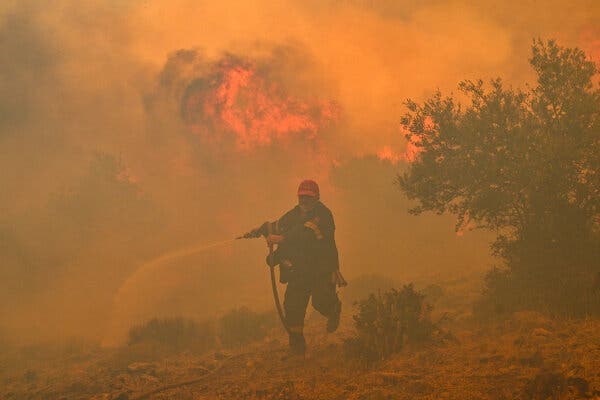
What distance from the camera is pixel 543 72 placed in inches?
503

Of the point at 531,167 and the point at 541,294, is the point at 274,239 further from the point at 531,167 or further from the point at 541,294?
the point at 531,167

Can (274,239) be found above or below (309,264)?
above

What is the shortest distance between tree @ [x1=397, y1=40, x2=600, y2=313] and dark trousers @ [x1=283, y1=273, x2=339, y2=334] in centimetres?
471

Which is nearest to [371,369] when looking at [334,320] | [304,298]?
[334,320]

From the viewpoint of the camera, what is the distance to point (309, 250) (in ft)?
30.8

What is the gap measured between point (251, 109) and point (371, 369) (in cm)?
3461

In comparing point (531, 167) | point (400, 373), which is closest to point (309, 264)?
point (400, 373)

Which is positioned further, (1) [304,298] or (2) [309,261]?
(2) [309,261]

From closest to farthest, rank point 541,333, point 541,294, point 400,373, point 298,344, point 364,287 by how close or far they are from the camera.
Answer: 1. point 400,373
2. point 541,333
3. point 298,344
4. point 541,294
5. point 364,287

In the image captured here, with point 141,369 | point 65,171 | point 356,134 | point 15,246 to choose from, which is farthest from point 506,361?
point 65,171

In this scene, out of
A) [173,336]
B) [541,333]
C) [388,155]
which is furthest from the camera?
[388,155]

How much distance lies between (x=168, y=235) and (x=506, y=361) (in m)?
36.4

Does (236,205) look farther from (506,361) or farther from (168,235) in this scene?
(506,361)

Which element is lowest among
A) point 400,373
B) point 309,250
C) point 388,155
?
point 400,373
